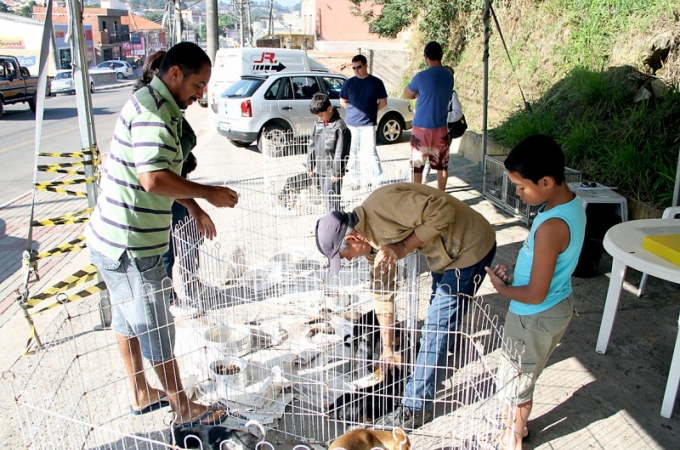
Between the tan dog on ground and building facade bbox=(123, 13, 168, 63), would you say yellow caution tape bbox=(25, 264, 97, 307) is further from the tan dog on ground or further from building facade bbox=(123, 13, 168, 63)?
building facade bbox=(123, 13, 168, 63)

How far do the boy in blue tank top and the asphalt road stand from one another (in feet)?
26.1

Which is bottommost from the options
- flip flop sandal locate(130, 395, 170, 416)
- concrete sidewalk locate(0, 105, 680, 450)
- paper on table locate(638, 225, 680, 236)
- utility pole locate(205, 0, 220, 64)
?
flip flop sandal locate(130, 395, 170, 416)

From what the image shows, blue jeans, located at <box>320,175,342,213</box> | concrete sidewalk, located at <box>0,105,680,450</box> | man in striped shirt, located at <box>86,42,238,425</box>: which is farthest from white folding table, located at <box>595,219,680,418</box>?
blue jeans, located at <box>320,175,342,213</box>

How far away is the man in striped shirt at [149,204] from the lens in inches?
95.6

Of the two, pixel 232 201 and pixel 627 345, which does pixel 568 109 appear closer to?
pixel 627 345

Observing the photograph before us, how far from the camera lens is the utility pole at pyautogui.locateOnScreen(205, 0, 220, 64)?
15.4m

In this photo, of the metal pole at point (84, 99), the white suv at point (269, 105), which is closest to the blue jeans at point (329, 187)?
the metal pole at point (84, 99)

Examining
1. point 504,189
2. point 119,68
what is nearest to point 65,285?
point 504,189

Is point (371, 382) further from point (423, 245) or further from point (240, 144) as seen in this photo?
point (240, 144)

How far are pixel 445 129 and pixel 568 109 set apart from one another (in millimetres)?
2650

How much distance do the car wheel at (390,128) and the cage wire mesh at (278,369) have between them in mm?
7530

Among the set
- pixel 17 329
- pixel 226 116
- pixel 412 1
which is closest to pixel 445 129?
pixel 17 329

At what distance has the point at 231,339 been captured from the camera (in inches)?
137

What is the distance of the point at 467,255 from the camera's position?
2721 mm
